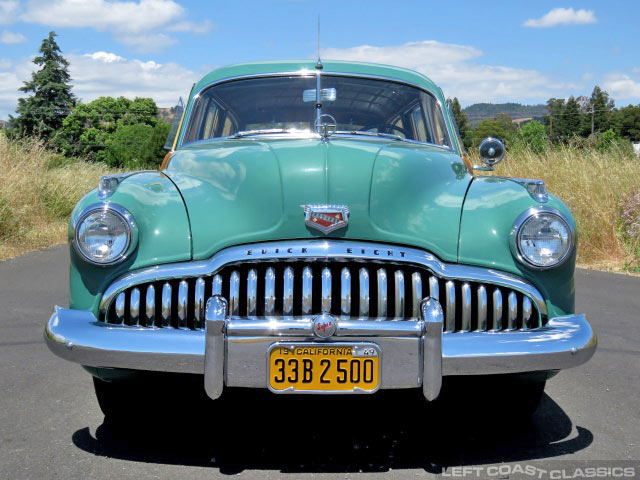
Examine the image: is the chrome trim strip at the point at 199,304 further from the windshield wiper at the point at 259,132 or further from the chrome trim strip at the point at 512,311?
the windshield wiper at the point at 259,132

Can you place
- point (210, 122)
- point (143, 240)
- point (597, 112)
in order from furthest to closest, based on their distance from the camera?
point (597, 112)
point (210, 122)
point (143, 240)

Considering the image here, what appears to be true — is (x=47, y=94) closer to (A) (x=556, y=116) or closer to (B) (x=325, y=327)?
(B) (x=325, y=327)

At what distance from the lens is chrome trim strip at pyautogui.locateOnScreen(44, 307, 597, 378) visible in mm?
2492

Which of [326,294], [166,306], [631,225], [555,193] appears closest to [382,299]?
[326,294]

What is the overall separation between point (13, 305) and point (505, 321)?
15.0 ft

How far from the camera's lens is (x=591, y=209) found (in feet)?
31.9

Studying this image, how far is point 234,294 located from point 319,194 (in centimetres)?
54

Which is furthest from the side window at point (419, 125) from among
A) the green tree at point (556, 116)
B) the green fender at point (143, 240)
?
the green tree at point (556, 116)

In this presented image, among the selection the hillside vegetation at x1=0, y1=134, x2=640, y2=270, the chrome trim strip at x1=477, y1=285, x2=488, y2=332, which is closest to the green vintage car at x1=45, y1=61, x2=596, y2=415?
the chrome trim strip at x1=477, y1=285, x2=488, y2=332

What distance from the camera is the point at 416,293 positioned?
8.64ft

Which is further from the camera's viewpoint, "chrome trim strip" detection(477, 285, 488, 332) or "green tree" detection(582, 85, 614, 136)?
"green tree" detection(582, 85, 614, 136)

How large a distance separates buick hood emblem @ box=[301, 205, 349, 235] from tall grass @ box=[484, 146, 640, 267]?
22.6ft

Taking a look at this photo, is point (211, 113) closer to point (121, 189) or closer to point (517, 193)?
point (121, 189)

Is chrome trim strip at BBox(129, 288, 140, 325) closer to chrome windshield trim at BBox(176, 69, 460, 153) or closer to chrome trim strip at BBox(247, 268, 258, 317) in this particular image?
chrome trim strip at BBox(247, 268, 258, 317)
